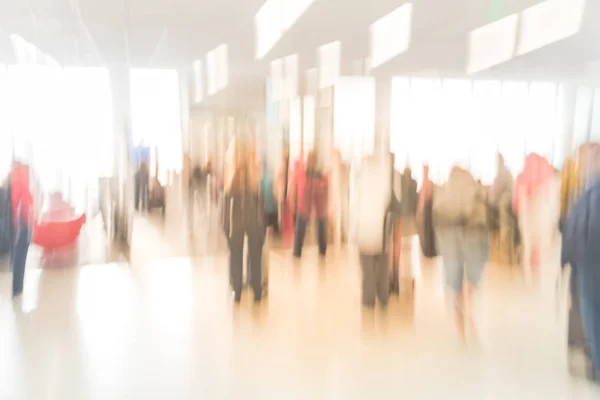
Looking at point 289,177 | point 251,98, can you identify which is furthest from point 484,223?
point 251,98

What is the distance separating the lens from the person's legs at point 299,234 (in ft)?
6.51

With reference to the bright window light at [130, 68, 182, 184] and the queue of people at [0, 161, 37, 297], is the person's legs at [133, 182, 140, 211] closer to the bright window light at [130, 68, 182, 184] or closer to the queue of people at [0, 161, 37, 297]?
the bright window light at [130, 68, 182, 184]

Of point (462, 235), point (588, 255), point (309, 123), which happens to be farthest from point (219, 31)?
point (588, 255)

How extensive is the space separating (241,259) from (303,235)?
31 cm

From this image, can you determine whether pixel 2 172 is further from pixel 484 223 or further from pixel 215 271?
pixel 484 223

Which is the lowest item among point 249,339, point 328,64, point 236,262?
point 249,339

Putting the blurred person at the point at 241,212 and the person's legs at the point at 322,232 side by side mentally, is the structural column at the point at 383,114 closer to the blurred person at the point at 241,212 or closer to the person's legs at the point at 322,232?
the person's legs at the point at 322,232

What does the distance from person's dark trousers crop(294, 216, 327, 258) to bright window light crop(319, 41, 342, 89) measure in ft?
2.09

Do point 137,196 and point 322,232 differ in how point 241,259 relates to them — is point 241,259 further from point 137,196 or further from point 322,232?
point 137,196

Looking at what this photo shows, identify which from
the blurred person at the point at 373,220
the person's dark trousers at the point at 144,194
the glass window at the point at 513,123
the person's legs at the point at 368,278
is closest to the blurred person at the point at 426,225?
the blurred person at the point at 373,220

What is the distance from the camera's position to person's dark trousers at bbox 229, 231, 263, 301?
189 centimetres

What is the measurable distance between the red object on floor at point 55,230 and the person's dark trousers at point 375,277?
131 cm

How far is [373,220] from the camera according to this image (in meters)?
2.00

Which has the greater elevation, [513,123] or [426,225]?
[513,123]
